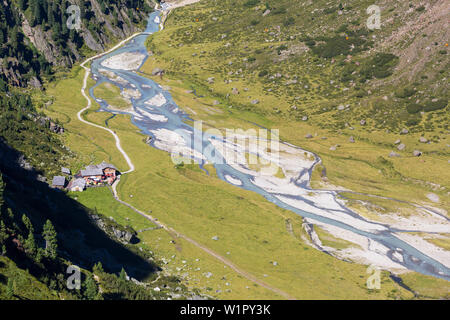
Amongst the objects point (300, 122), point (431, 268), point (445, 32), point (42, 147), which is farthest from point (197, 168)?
point (445, 32)

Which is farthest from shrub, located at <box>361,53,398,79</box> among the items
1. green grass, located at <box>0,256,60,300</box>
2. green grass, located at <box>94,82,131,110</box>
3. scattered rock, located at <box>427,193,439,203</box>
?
green grass, located at <box>0,256,60,300</box>

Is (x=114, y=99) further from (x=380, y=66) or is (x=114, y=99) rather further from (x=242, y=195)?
(x=380, y=66)

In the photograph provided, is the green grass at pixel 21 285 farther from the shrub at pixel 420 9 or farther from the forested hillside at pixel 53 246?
the shrub at pixel 420 9

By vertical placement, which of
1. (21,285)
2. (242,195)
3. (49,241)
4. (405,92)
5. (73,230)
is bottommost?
(242,195)

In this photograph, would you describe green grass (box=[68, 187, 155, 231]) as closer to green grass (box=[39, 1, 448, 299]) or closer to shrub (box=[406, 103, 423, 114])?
green grass (box=[39, 1, 448, 299])

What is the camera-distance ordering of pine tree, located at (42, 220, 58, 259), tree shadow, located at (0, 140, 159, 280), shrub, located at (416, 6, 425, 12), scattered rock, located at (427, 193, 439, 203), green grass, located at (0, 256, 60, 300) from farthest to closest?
shrub, located at (416, 6, 425, 12), scattered rock, located at (427, 193, 439, 203), tree shadow, located at (0, 140, 159, 280), pine tree, located at (42, 220, 58, 259), green grass, located at (0, 256, 60, 300)

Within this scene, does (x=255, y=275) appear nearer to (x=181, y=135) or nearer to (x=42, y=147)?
(x=42, y=147)

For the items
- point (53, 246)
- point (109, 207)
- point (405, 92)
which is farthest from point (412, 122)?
point (53, 246)

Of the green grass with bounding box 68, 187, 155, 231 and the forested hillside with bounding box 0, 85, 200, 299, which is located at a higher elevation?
the forested hillside with bounding box 0, 85, 200, 299
